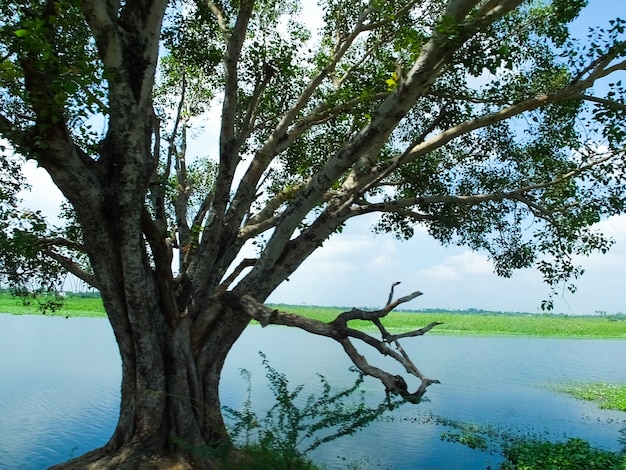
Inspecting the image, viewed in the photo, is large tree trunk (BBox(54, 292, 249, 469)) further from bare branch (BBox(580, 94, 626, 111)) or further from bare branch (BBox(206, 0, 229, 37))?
bare branch (BBox(580, 94, 626, 111))

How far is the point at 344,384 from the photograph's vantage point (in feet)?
61.2

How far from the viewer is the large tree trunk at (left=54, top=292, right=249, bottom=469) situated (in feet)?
A: 19.8

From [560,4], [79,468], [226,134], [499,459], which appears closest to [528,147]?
[560,4]

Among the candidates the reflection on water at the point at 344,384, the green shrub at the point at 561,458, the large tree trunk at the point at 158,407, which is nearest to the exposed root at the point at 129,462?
the large tree trunk at the point at 158,407

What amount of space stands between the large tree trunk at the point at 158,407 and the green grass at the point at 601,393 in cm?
1406

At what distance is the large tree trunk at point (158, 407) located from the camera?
6047mm

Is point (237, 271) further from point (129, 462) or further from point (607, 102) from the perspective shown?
point (607, 102)

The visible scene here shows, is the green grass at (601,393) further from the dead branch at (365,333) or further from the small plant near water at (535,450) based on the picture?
the dead branch at (365,333)

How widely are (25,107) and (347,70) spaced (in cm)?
475

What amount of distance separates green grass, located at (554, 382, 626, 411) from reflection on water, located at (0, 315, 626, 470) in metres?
0.52

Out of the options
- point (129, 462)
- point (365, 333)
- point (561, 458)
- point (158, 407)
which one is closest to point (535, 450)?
point (561, 458)

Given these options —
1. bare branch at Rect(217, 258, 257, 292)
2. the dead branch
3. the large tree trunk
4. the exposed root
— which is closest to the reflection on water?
the exposed root

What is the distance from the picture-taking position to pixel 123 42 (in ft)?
17.8

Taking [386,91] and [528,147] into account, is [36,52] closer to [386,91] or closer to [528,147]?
[386,91]
